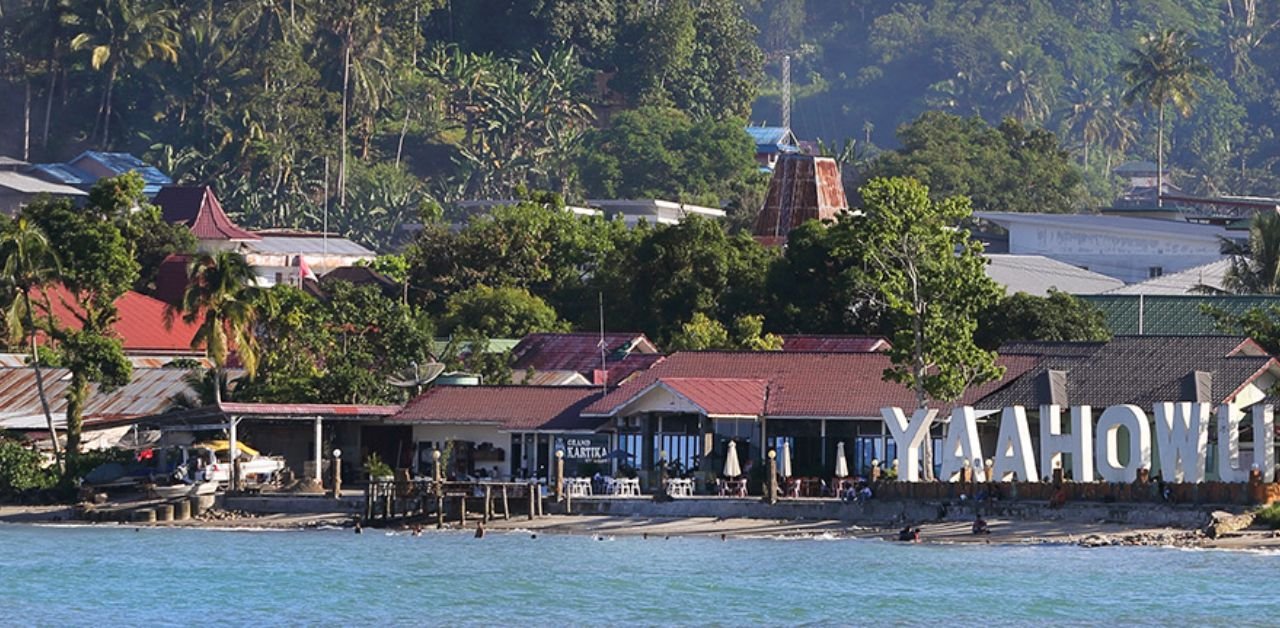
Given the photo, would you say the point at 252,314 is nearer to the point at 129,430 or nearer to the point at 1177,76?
the point at 129,430

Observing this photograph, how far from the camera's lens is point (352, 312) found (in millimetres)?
92438

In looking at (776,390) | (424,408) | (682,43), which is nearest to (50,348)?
(424,408)

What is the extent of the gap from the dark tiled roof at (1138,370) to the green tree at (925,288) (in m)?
1.10

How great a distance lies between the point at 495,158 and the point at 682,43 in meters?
19.7

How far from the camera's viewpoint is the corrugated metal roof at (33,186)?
157512 mm

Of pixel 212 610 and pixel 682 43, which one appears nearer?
pixel 212 610

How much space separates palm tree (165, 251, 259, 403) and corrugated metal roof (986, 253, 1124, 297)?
1389 inches

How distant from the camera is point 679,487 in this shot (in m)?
77.0

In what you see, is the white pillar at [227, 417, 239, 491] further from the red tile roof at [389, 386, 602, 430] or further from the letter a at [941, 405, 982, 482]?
the letter a at [941, 405, 982, 482]

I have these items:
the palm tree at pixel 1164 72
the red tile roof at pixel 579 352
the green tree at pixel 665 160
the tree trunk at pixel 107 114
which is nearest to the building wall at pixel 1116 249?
the red tile roof at pixel 579 352

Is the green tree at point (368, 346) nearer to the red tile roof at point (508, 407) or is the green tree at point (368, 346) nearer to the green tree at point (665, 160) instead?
the red tile roof at point (508, 407)

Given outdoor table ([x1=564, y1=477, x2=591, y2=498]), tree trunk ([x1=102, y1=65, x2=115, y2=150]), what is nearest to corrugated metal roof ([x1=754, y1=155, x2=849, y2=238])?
outdoor table ([x1=564, y1=477, x2=591, y2=498])

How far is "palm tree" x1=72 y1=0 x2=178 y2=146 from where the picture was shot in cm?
17312

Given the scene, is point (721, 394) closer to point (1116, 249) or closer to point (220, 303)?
point (220, 303)
